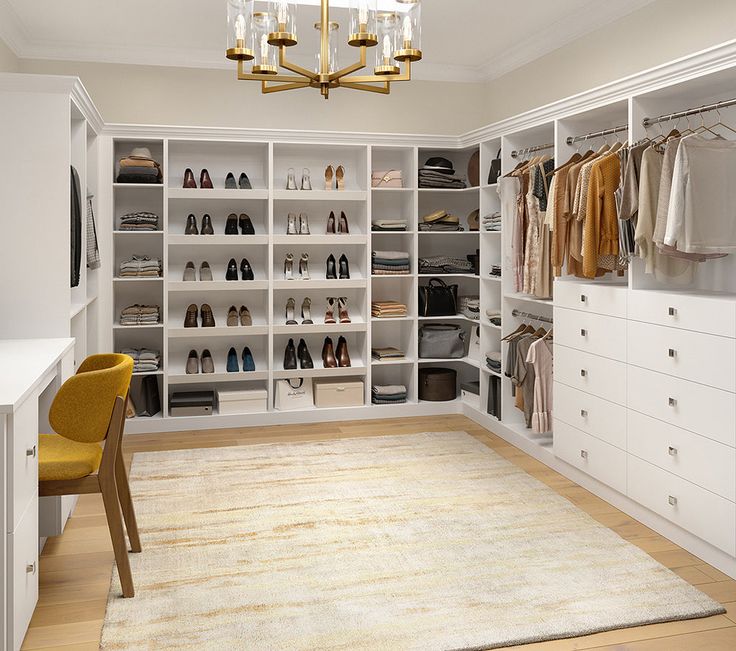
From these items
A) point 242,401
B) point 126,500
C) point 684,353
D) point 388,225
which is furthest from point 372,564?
point 388,225

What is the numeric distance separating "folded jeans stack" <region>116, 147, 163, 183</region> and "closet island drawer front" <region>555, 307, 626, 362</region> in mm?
2941

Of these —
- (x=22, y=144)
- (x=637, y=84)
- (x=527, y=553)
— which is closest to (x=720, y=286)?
(x=637, y=84)

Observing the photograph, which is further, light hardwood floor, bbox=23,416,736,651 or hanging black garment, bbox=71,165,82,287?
hanging black garment, bbox=71,165,82,287

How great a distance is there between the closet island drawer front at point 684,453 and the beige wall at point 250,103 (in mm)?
3422

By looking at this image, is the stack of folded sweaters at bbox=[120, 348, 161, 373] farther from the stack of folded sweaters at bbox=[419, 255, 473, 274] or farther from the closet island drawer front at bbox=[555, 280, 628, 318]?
the closet island drawer front at bbox=[555, 280, 628, 318]

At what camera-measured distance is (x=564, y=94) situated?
5.08 m

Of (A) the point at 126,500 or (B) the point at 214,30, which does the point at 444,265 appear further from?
(A) the point at 126,500

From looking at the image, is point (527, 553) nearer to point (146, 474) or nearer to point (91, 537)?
point (91, 537)

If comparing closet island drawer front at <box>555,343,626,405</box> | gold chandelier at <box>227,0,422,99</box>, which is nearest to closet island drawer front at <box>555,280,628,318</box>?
closet island drawer front at <box>555,343,626,405</box>

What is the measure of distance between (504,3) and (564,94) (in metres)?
0.81

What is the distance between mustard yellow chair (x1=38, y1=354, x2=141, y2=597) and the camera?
2.65m

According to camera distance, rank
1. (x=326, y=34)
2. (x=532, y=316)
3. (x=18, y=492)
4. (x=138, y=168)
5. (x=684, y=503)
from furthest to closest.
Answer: (x=138, y=168) < (x=532, y=316) < (x=684, y=503) < (x=326, y=34) < (x=18, y=492)

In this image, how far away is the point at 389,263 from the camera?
19.0 feet

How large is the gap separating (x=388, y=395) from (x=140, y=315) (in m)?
1.93
